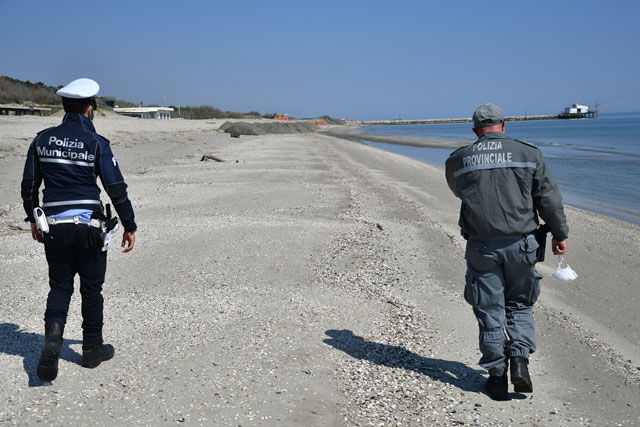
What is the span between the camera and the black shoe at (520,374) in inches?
159

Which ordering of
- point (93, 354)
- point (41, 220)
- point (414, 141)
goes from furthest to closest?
point (414, 141) < point (93, 354) < point (41, 220)

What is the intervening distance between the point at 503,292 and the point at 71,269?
3.10 metres

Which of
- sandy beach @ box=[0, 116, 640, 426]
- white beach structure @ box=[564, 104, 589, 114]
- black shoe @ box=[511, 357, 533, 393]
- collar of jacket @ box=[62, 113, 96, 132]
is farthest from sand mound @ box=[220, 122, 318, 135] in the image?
white beach structure @ box=[564, 104, 589, 114]

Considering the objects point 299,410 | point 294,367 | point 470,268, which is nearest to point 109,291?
point 294,367

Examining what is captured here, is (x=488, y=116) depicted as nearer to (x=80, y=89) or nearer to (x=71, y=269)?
(x=80, y=89)

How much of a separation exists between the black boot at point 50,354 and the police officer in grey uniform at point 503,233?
2.92 meters

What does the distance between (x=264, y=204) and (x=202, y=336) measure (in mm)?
6808

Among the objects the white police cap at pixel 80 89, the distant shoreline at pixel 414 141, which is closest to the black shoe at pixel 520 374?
the white police cap at pixel 80 89

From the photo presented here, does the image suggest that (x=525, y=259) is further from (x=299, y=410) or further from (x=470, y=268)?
(x=299, y=410)

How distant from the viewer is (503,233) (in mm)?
3932

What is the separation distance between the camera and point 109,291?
6.07 m

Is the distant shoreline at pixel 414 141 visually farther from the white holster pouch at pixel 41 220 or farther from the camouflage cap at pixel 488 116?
the white holster pouch at pixel 41 220

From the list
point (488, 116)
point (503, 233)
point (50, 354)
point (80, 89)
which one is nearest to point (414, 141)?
point (488, 116)

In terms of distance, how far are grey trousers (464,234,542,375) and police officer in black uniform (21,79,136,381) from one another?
2587 mm
